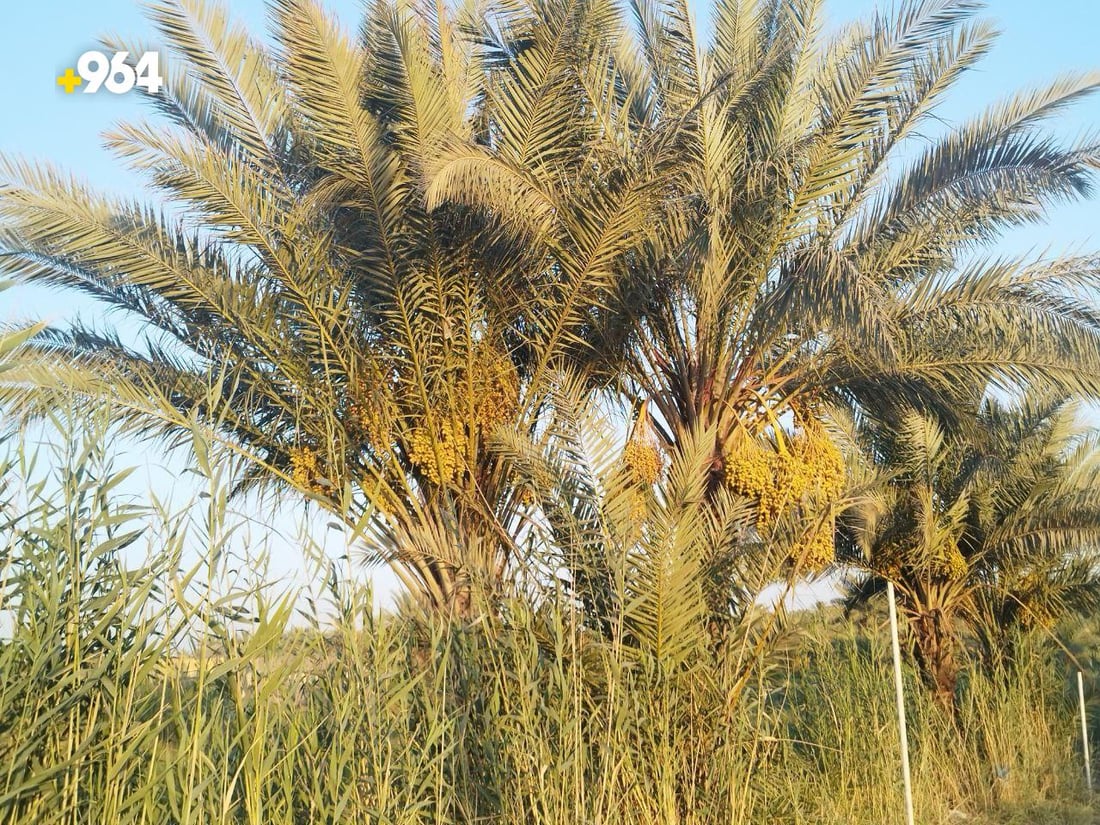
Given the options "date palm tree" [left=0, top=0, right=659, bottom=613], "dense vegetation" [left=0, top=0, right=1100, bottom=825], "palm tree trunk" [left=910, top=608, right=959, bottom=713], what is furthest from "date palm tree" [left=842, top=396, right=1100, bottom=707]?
"date palm tree" [left=0, top=0, right=659, bottom=613]

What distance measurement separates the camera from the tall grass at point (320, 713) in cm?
356

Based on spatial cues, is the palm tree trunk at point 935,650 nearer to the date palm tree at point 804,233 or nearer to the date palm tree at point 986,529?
the date palm tree at point 986,529

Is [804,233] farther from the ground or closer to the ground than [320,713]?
farther from the ground

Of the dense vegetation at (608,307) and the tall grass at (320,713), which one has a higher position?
the dense vegetation at (608,307)

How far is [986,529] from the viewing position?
50.9 ft

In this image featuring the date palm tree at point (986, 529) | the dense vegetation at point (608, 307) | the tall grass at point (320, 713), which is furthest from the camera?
the date palm tree at point (986, 529)

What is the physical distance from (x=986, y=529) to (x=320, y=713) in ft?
41.4

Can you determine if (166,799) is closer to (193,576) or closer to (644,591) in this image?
(193,576)

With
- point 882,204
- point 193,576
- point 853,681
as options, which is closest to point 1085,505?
point 853,681

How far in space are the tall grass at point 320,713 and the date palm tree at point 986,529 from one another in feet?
21.8

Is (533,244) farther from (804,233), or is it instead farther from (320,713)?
(320,713)

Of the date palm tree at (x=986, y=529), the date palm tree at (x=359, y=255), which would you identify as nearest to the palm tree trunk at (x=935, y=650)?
the date palm tree at (x=986, y=529)

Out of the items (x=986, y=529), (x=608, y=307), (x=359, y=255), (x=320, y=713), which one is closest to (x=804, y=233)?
(x=608, y=307)

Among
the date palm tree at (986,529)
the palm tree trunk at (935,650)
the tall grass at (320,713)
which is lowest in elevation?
the tall grass at (320,713)
